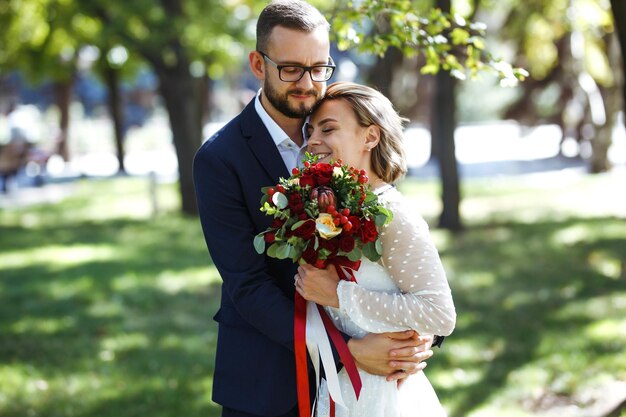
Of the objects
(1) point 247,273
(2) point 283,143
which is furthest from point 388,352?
(2) point 283,143

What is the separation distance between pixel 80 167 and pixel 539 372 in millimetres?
26018

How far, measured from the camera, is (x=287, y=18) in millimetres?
2926

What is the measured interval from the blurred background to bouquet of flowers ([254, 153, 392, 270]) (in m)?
1.84

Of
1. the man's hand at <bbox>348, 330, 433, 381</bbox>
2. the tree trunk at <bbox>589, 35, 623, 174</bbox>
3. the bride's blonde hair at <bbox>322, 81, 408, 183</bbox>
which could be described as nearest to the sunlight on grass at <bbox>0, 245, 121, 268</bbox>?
the bride's blonde hair at <bbox>322, 81, 408, 183</bbox>

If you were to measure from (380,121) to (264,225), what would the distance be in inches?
22.8

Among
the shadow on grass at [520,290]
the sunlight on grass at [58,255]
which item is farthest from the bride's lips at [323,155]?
the sunlight on grass at [58,255]

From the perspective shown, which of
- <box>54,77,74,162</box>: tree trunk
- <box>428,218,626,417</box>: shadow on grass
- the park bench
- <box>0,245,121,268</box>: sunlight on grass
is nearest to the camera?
<box>428,218,626,417</box>: shadow on grass

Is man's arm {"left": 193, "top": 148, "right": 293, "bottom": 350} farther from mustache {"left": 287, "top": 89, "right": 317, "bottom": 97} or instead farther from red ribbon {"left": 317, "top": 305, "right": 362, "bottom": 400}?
mustache {"left": 287, "top": 89, "right": 317, "bottom": 97}

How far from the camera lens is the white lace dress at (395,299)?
2773mm

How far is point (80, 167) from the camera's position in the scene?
30266mm

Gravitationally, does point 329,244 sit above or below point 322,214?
below

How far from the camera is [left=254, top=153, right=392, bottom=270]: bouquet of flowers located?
2.62 metres

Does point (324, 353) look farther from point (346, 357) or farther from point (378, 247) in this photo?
point (378, 247)

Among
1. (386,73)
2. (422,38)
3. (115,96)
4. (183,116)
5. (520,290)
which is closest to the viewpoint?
(422,38)
